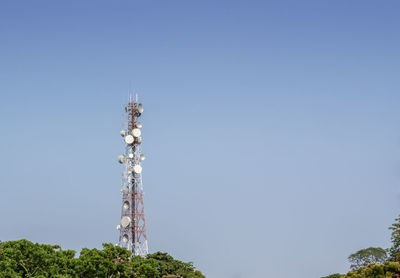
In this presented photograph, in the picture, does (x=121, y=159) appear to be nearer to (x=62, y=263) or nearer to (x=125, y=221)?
(x=125, y=221)

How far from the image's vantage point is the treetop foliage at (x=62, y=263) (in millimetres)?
36969

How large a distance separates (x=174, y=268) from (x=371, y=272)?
79.8 feet

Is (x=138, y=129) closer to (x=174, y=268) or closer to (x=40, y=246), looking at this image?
(x=174, y=268)

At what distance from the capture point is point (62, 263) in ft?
124

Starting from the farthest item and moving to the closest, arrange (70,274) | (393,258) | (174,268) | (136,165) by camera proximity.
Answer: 1. (136,165)
2. (174,268)
3. (393,258)
4. (70,274)

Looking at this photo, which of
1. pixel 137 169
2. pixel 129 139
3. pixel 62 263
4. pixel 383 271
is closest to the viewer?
pixel 62 263

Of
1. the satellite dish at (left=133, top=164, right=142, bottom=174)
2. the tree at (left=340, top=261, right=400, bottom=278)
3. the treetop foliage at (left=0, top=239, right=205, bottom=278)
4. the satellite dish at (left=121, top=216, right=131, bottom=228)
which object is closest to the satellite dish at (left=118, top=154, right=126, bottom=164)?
the satellite dish at (left=133, top=164, right=142, bottom=174)

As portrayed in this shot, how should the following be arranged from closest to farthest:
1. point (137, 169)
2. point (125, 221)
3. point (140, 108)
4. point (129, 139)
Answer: point (125, 221) < point (137, 169) < point (129, 139) < point (140, 108)

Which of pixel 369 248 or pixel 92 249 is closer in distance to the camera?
pixel 92 249

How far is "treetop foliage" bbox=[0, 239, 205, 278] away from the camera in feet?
121

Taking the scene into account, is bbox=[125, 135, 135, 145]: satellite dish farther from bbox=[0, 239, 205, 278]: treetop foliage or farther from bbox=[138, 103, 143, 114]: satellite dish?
bbox=[0, 239, 205, 278]: treetop foliage

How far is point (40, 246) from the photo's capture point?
3922cm

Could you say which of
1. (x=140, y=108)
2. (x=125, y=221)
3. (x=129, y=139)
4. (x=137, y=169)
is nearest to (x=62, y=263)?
(x=125, y=221)

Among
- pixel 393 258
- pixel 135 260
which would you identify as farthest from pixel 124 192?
pixel 393 258
